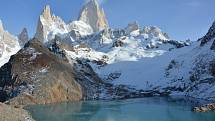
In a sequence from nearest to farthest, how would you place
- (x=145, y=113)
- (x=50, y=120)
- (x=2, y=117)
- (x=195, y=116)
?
(x=2, y=117) → (x=50, y=120) → (x=195, y=116) → (x=145, y=113)

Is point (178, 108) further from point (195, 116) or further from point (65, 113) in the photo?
point (65, 113)

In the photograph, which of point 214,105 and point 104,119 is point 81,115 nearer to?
point 104,119

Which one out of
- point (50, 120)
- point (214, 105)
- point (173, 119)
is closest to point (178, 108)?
point (214, 105)

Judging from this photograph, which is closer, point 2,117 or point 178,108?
point 2,117

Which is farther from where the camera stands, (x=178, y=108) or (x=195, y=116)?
(x=178, y=108)

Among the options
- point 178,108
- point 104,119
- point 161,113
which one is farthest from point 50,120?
point 178,108

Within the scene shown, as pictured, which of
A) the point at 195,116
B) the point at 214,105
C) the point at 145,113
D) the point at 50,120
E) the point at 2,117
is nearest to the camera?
the point at 2,117

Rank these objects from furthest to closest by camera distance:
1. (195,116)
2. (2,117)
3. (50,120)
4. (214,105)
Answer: (214,105) < (195,116) < (50,120) < (2,117)

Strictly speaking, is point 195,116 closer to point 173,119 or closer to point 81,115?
point 173,119
